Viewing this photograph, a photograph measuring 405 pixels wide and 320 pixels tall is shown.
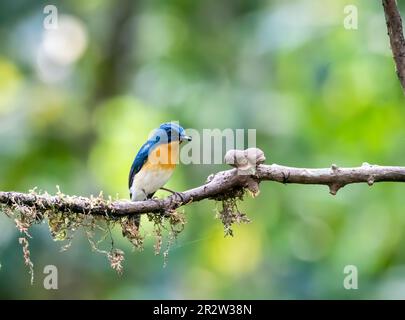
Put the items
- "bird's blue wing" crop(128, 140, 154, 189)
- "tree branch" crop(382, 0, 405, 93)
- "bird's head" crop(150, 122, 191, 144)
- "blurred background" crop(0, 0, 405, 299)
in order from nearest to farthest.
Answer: "tree branch" crop(382, 0, 405, 93) < "bird's head" crop(150, 122, 191, 144) < "bird's blue wing" crop(128, 140, 154, 189) < "blurred background" crop(0, 0, 405, 299)

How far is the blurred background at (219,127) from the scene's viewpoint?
7145 mm

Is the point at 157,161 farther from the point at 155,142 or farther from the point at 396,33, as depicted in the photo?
the point at 396,33

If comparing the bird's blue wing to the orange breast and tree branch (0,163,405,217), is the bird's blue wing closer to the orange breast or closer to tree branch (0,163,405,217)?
the orange breast

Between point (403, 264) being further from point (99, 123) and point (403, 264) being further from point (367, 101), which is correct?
point (99, 123)

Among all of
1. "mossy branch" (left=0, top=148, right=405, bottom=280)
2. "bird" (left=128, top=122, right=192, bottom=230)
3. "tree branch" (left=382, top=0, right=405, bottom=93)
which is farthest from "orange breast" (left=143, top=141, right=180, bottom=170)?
"tree branch" (left=382, top=0, right=405, bottom=93)

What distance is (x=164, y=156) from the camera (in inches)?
179

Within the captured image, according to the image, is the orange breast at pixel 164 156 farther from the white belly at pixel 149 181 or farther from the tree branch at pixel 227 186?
the tree branch at pixel 227 186

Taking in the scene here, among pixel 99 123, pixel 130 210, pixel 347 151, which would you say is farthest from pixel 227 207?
pixel 99 123

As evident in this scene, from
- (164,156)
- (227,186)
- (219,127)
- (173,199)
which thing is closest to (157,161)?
(164,156)

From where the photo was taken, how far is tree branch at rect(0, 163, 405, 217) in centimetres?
350

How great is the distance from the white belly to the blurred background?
7.90ft

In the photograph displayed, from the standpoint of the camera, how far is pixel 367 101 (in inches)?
292

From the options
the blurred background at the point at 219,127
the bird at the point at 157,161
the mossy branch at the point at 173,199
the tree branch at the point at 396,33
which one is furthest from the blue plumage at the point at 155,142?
the blurred background at the point at 219,127

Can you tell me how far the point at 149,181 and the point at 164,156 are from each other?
19cm
